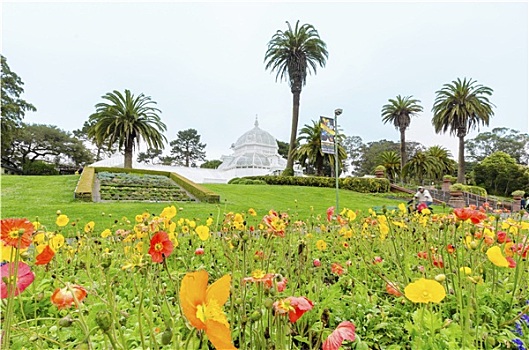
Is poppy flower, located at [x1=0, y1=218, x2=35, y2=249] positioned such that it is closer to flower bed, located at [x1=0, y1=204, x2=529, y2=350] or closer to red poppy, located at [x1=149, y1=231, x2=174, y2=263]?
flower bed, located at [x1=0, y1=204, x2=529, y2=350]

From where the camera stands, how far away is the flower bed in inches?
27.5

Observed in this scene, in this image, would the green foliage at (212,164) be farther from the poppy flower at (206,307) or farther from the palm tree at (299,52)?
the poppy flower at (206,307)

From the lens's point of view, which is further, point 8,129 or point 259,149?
point 259,149

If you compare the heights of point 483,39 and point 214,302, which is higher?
point 483,39

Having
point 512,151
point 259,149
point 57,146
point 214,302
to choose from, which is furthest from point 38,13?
point 512,151

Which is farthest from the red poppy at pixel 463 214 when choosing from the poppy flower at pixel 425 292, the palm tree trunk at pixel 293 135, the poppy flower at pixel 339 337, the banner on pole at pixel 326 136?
the palm tree trunk at pixel 293 135

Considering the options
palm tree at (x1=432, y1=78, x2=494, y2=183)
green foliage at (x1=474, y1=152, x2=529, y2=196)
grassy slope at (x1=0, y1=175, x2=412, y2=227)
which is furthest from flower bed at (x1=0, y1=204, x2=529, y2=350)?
green foliage at (x1=474, y1=152, x2=529, y2=196)

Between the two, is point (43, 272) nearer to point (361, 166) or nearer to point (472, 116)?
point (472, 116)

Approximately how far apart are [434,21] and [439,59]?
6.33 metres

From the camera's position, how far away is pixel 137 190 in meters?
11.7

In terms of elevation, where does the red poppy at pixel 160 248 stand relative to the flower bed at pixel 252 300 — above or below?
above

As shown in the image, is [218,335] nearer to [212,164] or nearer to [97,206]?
[97,206]

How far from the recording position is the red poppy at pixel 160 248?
94cm

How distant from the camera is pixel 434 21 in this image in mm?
3801
